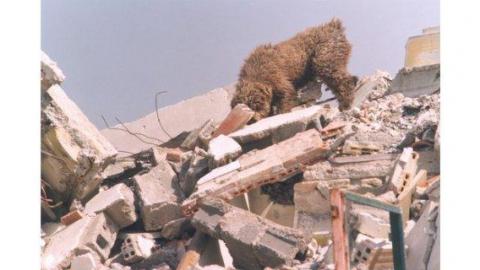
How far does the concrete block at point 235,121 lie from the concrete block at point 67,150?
1123mm

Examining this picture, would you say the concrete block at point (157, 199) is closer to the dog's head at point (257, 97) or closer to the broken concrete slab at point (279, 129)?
the broken concrete slab at point (279, 129)

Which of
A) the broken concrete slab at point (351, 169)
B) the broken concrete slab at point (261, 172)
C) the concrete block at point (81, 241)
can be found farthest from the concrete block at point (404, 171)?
the concrete block at point (81, 241)

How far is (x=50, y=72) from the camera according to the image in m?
5.85

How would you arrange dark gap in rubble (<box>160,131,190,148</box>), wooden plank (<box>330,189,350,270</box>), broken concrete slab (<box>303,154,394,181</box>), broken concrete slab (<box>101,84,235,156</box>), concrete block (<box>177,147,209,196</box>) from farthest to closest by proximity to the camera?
broken concrete slab (<box>101,84,235,156</box>)
dark gap in rubble (<box>160,131,190,148</box>)
concrete block (<box>177,147,209,196</box>)
broken concrete slab (<box>303,154,394,181</box>)
wooden plank (<box>330,189,350,270</box>)

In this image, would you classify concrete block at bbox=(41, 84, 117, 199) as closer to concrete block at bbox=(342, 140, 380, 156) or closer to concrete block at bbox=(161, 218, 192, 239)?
concrete block at bbox=(161, 218, 192, 239)

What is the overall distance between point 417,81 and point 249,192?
2.76 metres

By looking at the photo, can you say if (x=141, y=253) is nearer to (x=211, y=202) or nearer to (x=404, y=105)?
(x=211, y=202)

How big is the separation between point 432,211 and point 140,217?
8.86 feet

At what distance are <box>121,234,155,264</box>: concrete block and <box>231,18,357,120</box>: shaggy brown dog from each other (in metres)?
2.58

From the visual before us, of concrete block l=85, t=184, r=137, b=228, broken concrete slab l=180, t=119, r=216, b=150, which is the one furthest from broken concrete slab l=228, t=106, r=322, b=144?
concrete block l=85, t=184, r=137, b=228

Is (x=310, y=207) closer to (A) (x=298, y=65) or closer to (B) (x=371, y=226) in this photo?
(B) (x=371, y=226)

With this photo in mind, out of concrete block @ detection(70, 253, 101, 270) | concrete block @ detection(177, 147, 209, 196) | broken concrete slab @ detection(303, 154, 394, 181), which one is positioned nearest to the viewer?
concrete block @ detection(70, 253, 101, 270)

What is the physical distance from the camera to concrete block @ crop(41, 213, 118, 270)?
532 cm
